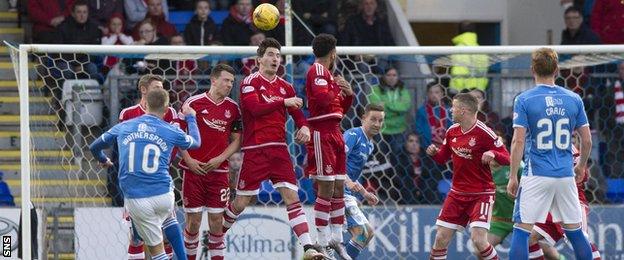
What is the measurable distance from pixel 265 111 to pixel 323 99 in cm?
49

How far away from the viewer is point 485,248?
13.6m

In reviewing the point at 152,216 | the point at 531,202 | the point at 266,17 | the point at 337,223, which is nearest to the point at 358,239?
the point at 337,223

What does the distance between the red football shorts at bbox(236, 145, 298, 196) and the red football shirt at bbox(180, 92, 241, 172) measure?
35cm

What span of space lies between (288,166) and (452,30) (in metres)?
9.19

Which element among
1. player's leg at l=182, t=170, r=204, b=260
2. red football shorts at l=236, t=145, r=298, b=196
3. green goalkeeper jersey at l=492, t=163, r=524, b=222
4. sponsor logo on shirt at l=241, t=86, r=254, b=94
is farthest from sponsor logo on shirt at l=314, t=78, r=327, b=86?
green goalkeeper jersey at l=492, t=163, r=524, b=222

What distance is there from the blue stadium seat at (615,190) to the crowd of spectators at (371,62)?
0.64 feet

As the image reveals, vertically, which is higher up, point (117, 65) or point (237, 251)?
point (117, 65)

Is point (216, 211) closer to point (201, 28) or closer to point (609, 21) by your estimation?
point (201, 28)

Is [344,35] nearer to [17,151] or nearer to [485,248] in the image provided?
[17,151]

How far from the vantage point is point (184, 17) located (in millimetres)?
19781

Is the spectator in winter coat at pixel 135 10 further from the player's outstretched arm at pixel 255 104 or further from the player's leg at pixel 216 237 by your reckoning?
the player's outstretched arm at pixel 255 104

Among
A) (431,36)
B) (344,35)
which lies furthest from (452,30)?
(344,35)

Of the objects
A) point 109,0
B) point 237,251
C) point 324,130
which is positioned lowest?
point 237,251

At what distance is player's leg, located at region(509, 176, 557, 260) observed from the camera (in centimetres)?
1234
